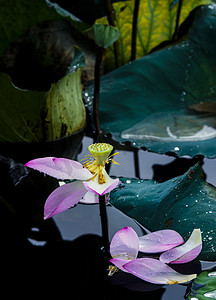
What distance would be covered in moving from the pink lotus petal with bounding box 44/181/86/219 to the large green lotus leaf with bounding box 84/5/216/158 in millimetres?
453

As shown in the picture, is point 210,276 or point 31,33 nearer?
point 210,276

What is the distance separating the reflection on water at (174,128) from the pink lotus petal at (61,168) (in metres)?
0.49

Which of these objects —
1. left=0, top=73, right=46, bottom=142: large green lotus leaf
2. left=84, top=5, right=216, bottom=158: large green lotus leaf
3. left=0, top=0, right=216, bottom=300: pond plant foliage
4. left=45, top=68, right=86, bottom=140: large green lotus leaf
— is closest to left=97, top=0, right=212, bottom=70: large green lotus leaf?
left=0, top=0, right=216, bottom=300: pond plant foliage

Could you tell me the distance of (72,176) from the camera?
0.68 metres

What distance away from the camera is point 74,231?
85 centimetres

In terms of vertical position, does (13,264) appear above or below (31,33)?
below

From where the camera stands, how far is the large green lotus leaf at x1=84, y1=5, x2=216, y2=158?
3.91 ft

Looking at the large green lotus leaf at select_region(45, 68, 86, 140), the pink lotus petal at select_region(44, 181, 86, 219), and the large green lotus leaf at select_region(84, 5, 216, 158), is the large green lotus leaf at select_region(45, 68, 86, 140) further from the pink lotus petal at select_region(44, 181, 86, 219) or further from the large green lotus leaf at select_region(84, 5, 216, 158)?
the pink lotus petal at select_region(44, 181, 86, 219)

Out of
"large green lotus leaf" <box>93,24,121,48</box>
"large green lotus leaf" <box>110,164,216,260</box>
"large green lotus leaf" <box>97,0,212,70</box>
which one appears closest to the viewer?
"large green lotus leaf" <box>110,164,216,260</box>

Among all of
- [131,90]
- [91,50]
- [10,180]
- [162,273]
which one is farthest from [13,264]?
[91,50]

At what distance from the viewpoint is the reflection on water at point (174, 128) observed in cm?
116

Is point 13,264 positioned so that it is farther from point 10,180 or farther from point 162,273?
point 162,273

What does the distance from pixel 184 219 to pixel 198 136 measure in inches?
16.9

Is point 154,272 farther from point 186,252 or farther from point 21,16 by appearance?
point 21,16
